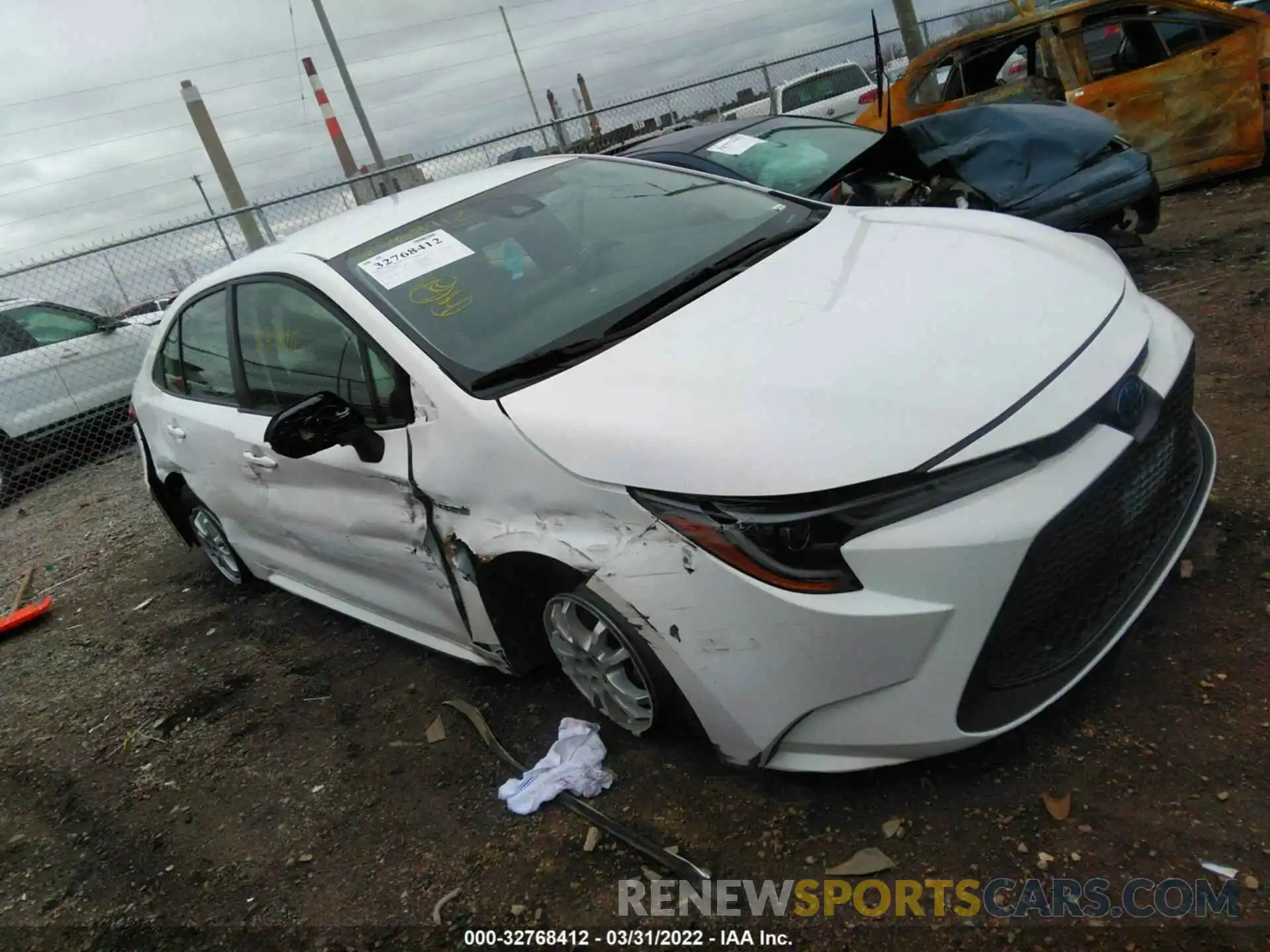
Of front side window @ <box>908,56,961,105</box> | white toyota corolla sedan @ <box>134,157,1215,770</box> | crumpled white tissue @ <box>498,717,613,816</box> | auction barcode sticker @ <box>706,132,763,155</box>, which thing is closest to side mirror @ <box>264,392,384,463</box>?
white toyota corolla sedan @ <box>134,157,1215,770</box>

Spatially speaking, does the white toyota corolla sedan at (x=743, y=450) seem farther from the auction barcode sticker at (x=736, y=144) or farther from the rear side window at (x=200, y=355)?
the auction barcode sticker at (x=736, y=144)

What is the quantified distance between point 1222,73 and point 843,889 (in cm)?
682

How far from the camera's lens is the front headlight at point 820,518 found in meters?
1.85

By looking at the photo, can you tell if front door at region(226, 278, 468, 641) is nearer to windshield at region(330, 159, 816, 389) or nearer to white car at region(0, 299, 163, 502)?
windshield at region(330, 159, 816, 389)

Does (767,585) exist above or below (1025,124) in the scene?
below

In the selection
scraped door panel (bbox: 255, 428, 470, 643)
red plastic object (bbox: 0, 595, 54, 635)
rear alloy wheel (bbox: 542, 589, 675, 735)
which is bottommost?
red plastic object (bbox: 0, 595, 54, 635)

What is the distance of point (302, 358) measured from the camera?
3.03 m

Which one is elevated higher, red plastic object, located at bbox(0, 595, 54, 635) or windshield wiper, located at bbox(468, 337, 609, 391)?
windshield wiper, located at bbox(468, 337, 609, 391)

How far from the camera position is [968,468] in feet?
6.06

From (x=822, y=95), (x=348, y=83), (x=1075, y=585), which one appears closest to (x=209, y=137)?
(x=348, y=83)

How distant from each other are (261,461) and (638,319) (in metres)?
1.64

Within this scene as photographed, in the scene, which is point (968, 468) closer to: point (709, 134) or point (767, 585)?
point (767, 585)

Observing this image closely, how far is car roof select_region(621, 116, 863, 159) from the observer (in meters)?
5.51

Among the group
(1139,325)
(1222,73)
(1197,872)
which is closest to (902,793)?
→ (1197,872)
